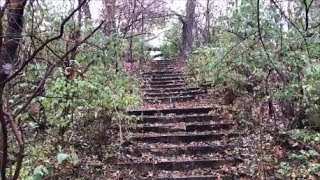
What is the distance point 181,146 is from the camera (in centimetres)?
566

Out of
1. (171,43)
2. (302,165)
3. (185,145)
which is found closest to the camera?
(302,165)

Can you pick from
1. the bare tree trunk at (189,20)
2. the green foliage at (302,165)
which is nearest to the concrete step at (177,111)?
the green foliage at (302,165)

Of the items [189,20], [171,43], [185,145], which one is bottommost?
[185,145]

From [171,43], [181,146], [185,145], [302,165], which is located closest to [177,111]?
[185,145]

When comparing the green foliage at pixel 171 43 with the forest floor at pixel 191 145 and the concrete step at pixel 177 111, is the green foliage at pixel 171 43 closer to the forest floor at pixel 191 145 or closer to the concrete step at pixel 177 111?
the concrete step at pixel 177 111

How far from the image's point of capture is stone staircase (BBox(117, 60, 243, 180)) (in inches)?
199

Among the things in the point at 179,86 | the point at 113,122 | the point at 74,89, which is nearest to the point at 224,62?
the point at 113,122

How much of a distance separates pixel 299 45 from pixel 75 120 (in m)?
2.99

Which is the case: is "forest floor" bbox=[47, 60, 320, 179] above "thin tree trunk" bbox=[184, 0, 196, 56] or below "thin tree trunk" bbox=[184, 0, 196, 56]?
below

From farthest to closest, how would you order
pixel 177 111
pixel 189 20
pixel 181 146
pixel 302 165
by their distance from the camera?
pixel 189 20 < pixel 177 111 < pixel 181 146 < pixel 302 165

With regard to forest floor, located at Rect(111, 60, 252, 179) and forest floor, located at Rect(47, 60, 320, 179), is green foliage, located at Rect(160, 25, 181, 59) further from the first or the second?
forest floor, located at Rect(47, 60, 320, 179)

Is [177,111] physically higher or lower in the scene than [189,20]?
lower

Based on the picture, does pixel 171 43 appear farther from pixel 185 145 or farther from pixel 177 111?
pixel 185 145

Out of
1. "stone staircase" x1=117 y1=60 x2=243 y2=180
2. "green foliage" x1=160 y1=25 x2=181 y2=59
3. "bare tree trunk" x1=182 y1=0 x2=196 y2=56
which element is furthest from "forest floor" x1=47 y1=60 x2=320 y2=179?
"green foliage" x1=160 y1=25 x2=181 y2=59
